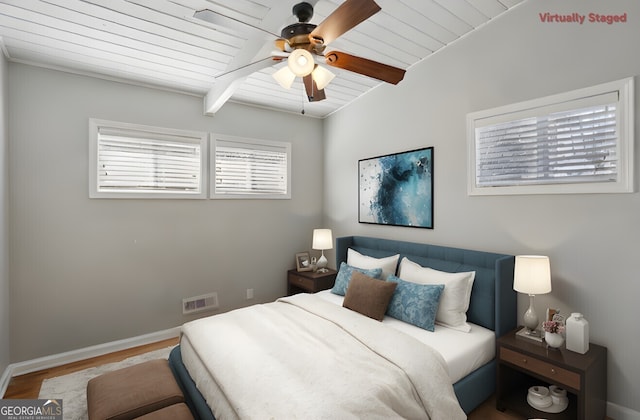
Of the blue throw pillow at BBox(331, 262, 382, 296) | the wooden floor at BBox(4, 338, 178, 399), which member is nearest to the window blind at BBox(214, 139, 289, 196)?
the blue throw pillow at BBox(331, 262, 382, 296)

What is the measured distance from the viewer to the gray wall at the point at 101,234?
2.78 metres

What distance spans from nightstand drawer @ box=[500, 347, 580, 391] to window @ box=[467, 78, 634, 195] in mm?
1167

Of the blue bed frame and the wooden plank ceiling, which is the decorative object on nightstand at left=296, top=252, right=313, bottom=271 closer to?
the blue bed frame

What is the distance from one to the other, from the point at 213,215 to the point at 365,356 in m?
2.51

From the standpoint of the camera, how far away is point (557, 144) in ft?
7.51

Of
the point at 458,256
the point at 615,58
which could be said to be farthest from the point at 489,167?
the point at 615,58

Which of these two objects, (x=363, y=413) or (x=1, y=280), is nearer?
(x=363, y=413)

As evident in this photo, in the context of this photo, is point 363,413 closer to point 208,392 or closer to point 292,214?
point 208,392

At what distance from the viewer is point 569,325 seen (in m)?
2.06

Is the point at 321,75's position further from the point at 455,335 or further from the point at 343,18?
the point at 455,335

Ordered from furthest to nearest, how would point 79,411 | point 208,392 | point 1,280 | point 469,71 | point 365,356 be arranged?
→ point 469,71 → point 1,280 → point 79,411 → point 365,356 → point 208,392

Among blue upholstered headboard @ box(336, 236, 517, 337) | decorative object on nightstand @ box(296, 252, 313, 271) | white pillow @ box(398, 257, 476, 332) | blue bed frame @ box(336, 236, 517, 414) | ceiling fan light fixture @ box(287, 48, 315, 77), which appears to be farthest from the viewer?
decorative object on nightstand @ box(296, 252, 313, 271)

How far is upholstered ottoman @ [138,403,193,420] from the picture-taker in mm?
1604

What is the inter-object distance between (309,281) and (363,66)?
105 inches
